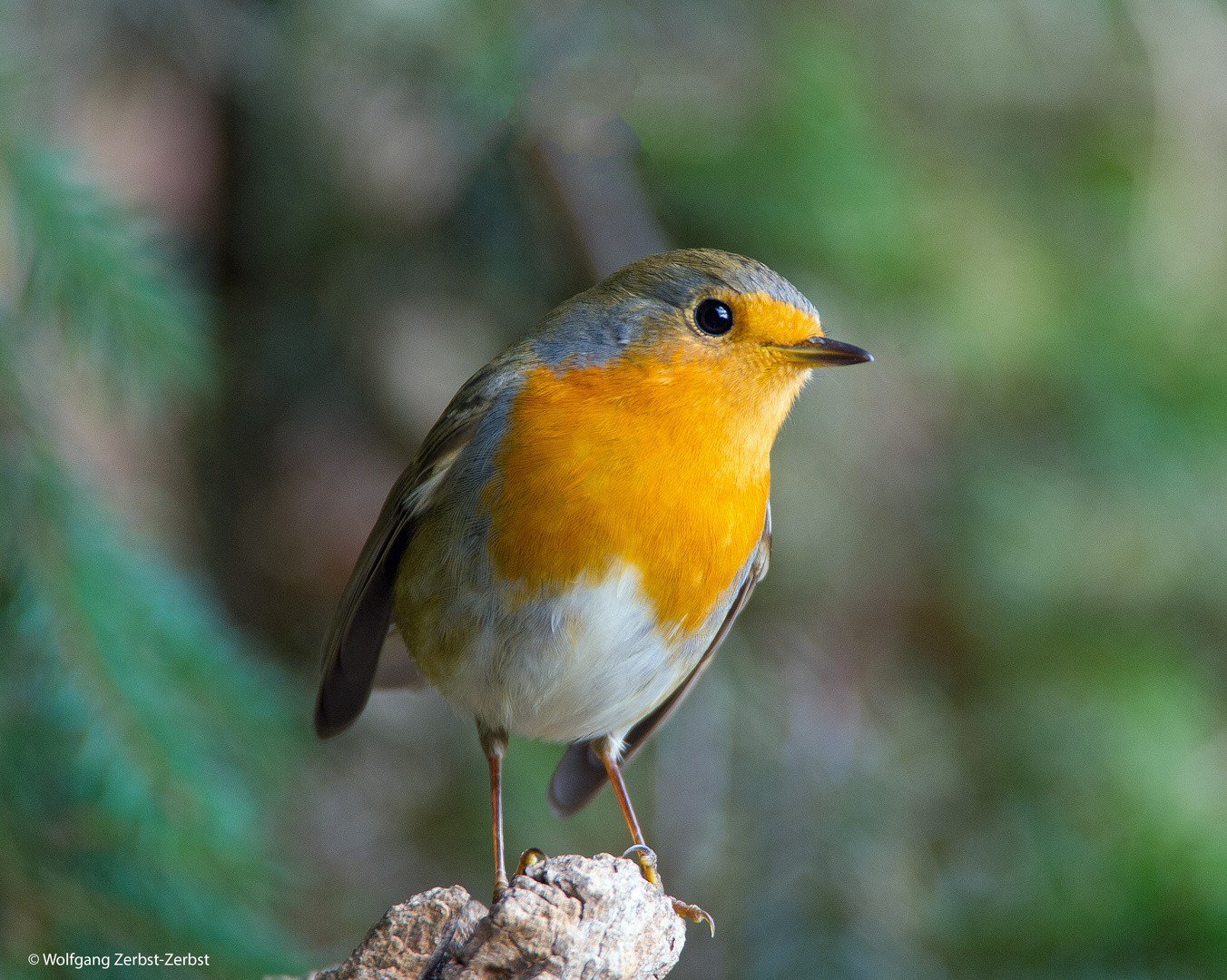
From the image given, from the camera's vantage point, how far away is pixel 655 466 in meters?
2.05

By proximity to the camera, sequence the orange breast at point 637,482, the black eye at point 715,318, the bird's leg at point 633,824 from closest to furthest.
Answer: the orange breast at point 637,482
the bird's leg at point 633,824
the black eye at point 715,318

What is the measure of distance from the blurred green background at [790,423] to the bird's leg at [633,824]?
342 millimetres

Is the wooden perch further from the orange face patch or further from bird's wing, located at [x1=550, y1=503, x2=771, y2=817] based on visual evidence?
bird's wing, located at [x1=550, y1=503, x2=771, y2=817]

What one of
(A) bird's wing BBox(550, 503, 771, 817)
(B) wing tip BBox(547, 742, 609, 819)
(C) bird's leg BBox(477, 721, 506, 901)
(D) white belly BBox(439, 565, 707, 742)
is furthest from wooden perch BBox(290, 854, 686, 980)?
(B) wing tip BBox(547, 742, 609, 819)

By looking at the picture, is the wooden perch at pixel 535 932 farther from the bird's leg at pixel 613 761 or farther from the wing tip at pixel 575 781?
the wing tip at pixel 575 781

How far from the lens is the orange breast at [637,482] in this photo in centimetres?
200

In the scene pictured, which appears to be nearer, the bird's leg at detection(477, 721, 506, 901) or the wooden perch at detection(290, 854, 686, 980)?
the wooden perch at detection(290, 854, 686, 980)

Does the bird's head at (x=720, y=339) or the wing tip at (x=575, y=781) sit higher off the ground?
the bird's head at (x=720, y=339)

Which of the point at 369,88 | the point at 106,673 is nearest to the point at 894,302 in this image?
the point at 369,88

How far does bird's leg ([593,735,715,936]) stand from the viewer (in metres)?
2.12

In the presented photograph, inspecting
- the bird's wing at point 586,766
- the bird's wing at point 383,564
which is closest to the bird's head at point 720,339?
the bird's wing at point 383,564

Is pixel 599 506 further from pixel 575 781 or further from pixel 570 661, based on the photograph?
pixel 575 781

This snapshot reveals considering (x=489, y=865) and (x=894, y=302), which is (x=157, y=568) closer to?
(x=489, y=865)

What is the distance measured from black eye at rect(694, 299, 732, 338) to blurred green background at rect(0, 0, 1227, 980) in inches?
24.9
